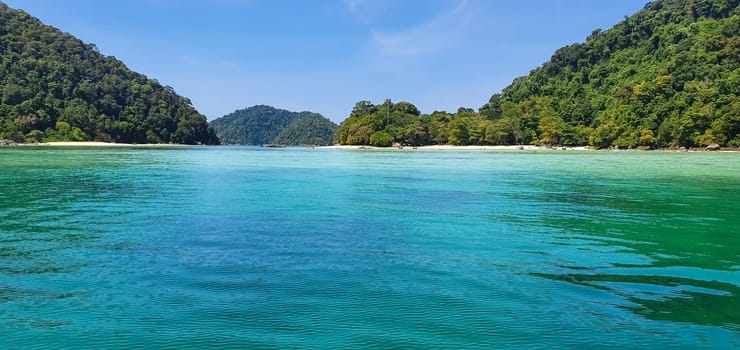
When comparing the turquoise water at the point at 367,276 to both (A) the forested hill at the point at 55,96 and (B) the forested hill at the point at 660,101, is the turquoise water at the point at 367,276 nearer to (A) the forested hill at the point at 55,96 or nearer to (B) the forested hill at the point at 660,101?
(B) the forested hill at the point at 660,101

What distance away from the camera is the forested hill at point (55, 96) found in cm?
14675

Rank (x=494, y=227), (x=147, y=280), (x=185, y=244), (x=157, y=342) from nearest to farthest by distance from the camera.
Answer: (x=157, y=342) < (x=147, y=280) < (x=185, y=244) < (x=494, y=227)

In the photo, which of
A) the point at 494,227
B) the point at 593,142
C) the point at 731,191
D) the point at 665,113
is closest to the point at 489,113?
the point at 593,142

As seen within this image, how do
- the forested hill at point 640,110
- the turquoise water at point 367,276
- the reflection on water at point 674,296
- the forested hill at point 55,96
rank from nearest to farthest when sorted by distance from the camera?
the turquoise water at point 367,276 → the reflection on water at point 674,296 → the forested hill at point 640,110 → the forested hill at point 55,96

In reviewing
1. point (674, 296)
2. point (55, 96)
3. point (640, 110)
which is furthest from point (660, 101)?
point (55, 96)

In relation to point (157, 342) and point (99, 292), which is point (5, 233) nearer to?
point (99, 292)

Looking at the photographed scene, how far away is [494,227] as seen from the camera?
16.3 metres

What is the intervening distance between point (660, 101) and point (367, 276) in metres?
144

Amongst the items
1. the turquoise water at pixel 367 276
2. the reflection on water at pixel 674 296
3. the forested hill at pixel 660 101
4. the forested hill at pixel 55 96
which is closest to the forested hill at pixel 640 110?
the forested hill at pixel 660 101

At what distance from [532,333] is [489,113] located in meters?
187

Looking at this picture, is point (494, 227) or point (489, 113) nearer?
point (494, 227)

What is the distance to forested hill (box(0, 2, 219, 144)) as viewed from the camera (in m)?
147

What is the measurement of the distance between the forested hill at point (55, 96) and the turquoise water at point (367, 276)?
138831 mm

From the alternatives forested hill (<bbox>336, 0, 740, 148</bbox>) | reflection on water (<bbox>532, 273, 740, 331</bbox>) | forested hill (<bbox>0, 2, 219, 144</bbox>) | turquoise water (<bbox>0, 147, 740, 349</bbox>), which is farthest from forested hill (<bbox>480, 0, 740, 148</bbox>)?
forested hill (<bbox>0, 2, 219, 144</bbox>)
